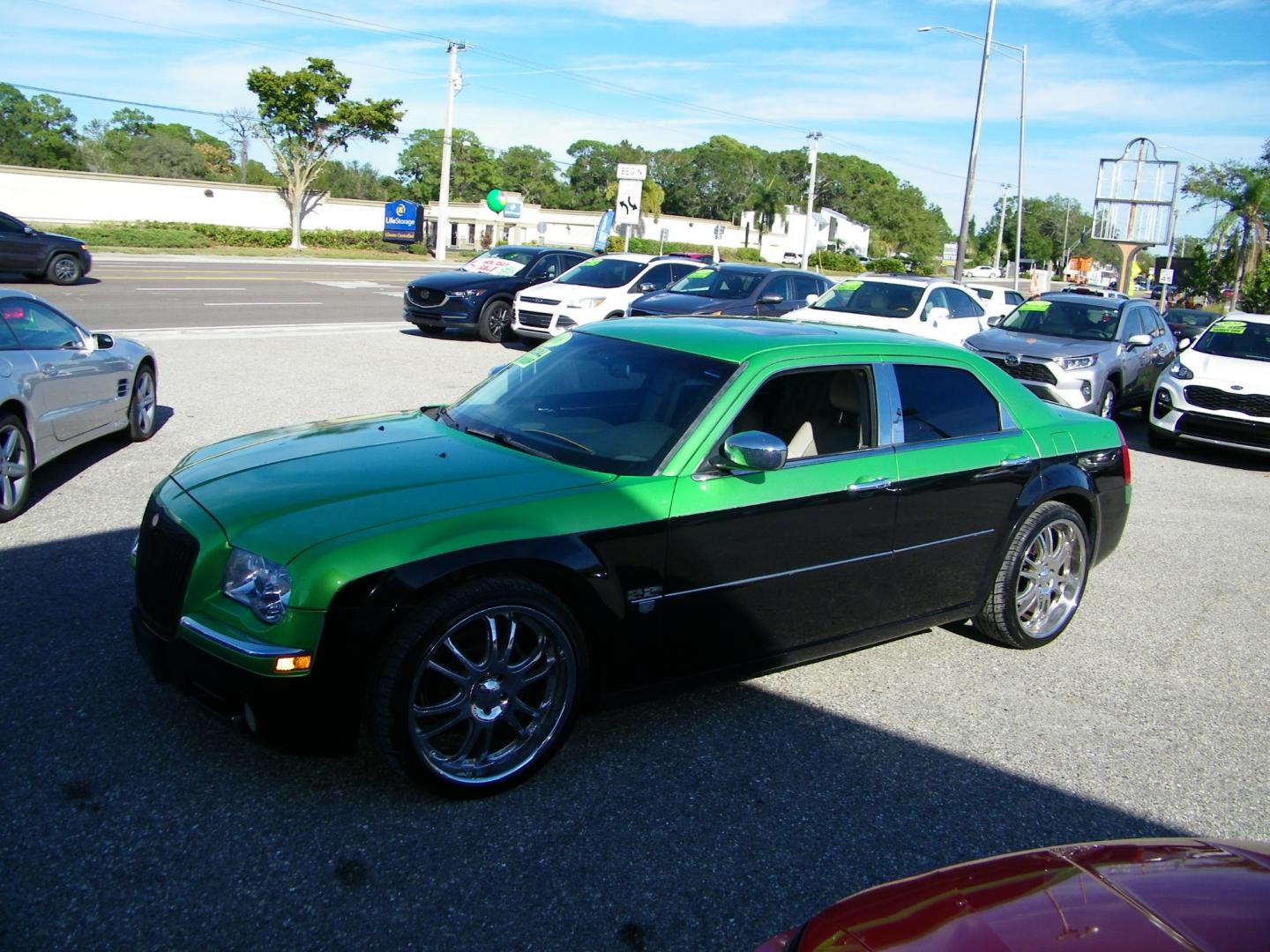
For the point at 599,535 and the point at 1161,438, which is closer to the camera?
the point at 599,535

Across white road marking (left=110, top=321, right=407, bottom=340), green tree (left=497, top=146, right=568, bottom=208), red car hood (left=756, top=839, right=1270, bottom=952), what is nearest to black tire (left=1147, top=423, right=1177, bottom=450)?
red car hood (left=756, top=839, right=1270, bottom=952)

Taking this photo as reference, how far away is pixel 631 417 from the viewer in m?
4.43

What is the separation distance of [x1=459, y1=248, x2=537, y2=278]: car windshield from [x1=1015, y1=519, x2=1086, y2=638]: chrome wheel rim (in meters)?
14.2

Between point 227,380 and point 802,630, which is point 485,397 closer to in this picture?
point 802,630

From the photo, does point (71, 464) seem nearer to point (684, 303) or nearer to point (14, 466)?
point (14, 466)

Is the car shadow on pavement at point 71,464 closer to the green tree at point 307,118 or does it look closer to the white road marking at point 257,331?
the white road marking at point 257,331

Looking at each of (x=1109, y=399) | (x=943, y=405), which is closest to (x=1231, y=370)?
(x=1109, y=399)

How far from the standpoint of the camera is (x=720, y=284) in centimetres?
1686

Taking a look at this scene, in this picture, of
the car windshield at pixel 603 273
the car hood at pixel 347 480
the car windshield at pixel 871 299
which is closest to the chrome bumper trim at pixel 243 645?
the car hood at pixel 347 480

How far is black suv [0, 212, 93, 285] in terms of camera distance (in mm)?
21500

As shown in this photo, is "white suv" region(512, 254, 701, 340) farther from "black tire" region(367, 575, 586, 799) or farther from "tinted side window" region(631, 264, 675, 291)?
"black tire" region(367, 575, 586, 799)

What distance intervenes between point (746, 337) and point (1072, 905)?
3140 millimetres

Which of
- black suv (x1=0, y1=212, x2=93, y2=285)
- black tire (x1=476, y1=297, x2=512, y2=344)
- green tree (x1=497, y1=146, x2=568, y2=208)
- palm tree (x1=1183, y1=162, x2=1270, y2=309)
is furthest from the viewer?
green tree (x1=497, y1=146, x2=568, y2=208)

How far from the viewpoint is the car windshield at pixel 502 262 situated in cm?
1881
